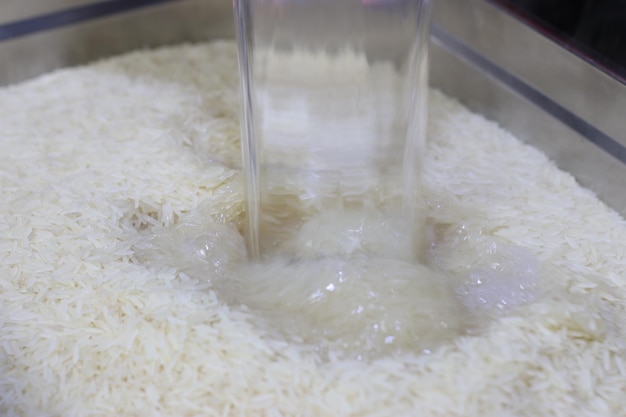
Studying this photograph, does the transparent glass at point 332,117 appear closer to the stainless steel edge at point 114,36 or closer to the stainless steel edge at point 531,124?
the stainless steel edge at point 531,124

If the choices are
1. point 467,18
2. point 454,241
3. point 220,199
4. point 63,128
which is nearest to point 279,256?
point 220,199

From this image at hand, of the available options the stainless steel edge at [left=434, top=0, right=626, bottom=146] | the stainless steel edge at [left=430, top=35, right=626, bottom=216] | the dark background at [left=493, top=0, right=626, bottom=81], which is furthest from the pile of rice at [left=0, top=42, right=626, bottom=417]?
the dark background at [left=493, top=0, right=626, bottom=81]

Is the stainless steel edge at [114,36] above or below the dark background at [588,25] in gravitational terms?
below

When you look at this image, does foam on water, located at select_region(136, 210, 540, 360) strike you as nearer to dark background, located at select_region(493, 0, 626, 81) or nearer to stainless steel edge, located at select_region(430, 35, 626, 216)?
stainless steel edge, located at select_region(430, 35, 626, 216)

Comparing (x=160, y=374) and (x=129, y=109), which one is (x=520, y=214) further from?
(x=129, y=109)

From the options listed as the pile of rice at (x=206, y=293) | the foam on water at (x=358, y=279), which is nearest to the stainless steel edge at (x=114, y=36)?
the pile of rice at (x=206, y=293)

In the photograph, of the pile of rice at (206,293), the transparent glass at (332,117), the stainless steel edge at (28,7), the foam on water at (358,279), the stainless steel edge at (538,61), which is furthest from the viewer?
the stainless steel edge at (28,7)

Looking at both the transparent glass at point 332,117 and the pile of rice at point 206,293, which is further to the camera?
the transparent glass at point 332,117
